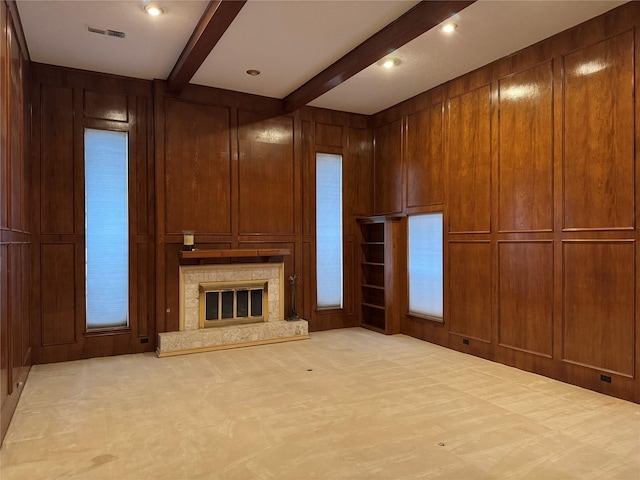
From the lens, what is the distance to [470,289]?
205 inches

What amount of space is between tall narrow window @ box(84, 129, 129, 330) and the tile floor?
688 mm

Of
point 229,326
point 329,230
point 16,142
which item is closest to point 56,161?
point 16,142

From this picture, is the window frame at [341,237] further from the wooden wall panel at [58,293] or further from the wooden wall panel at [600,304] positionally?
the wooden wall panel at [600,304]

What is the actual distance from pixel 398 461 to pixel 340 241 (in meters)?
4.34

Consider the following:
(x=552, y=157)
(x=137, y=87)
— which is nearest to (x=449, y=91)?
(x=552, y=157)

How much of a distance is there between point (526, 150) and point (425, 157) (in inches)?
62.3

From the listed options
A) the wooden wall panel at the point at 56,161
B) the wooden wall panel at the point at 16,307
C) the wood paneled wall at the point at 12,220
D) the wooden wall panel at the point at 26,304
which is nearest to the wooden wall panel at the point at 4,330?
the wood paneled wall at the point at 12,220

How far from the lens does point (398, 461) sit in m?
2.68

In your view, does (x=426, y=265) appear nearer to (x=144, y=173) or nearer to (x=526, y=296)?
(x=526, y=296)

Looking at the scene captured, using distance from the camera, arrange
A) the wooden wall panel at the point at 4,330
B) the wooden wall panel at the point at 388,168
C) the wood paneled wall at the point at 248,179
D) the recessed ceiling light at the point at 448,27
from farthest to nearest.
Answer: the wooden wall panel at the point at 388,168 < the wood paneled wall at the point at 248,179 < the recessed ceiling light at the point at 448,27 < the wooden wall panel at the point at 4,330

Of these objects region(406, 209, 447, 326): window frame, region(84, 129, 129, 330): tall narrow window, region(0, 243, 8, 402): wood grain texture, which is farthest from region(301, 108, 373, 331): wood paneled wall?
region(0, 243, 8, 402): wood grain texture

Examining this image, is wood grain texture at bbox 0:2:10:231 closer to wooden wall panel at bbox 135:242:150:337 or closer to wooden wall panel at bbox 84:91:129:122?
wooden wall panel at bbox 84:91:129:122

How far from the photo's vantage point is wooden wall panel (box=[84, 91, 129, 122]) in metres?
5.16

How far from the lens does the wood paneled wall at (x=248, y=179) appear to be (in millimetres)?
5512
